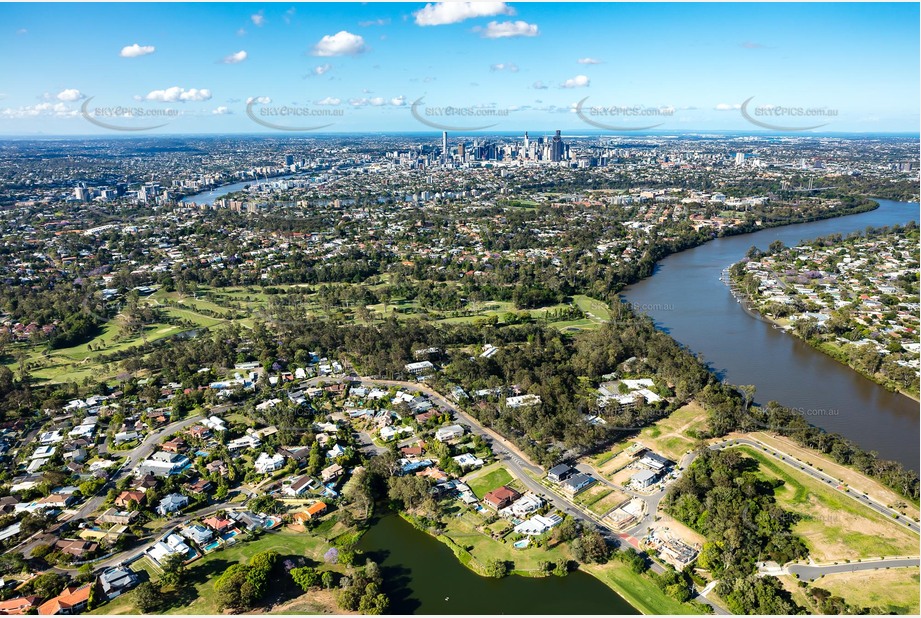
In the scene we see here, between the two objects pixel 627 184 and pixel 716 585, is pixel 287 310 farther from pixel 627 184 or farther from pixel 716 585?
pixel 627 184

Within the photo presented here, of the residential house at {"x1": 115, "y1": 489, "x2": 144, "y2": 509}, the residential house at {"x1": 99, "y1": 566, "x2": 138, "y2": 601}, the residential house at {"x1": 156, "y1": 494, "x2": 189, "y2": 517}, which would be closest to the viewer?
the residential house at {"x1": 99, "y1": 566, "x2": 138, "y2": 601}

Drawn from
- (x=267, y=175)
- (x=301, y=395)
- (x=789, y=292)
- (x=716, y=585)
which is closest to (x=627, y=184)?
(x=789, y=292)

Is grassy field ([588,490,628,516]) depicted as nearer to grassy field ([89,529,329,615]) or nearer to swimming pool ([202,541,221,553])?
grassy field ([89,529,329,615])

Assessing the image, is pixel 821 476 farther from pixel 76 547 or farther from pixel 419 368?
pixel 76 547

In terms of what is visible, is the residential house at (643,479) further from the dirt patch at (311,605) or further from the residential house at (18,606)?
the residential house at (18,606)

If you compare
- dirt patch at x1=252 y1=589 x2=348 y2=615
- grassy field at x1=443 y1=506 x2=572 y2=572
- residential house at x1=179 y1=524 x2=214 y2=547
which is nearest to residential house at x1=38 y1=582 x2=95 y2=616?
residential house at x1=179 y1=524 x2=214 y2=547
